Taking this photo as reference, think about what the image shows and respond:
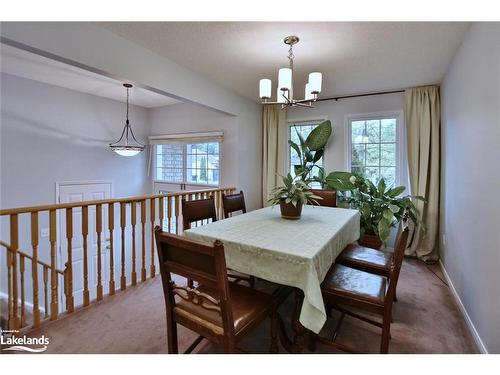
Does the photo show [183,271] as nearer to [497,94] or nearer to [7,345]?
[7,345]

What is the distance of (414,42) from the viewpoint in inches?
88.5

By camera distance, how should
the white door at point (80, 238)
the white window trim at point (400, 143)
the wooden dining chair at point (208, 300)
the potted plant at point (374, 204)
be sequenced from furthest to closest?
the white door at point (80, 238) < the white window trim at point (400, 143) < the potted plant at point (374, 204) < the wooden dining chair at point (208, 300)

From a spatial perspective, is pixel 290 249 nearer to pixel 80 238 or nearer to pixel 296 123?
pixel 296 123

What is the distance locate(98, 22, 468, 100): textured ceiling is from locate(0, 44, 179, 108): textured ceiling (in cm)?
142

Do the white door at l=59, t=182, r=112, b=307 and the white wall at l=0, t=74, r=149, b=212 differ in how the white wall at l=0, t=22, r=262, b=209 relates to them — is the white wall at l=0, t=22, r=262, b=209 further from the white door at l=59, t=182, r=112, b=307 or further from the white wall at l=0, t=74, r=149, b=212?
the white door at l=59, t=182, r=112, b=307

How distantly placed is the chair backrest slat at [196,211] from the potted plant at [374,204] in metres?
1.80

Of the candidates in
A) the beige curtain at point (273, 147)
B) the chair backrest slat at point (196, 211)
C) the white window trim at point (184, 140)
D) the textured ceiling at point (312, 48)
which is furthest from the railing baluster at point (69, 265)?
the beige curtain at point (273, 147)

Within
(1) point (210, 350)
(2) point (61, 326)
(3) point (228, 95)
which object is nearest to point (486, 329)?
(1) point (210, 350)

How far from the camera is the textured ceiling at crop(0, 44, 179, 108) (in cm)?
281

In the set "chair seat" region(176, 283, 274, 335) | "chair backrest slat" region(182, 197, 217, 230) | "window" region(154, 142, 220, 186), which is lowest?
"chair seat" region(176, 283, 274, 335)

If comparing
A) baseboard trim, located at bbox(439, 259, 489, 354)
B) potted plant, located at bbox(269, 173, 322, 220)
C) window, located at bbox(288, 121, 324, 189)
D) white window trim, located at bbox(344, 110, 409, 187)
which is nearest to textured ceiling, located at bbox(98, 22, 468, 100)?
white window trim, located at bbox(344, 110, 409, 187)

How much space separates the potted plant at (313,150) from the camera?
3.63 metres

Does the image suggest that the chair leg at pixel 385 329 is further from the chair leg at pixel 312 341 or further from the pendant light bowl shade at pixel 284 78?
the pendant light bowl shade at pixel 284 78
